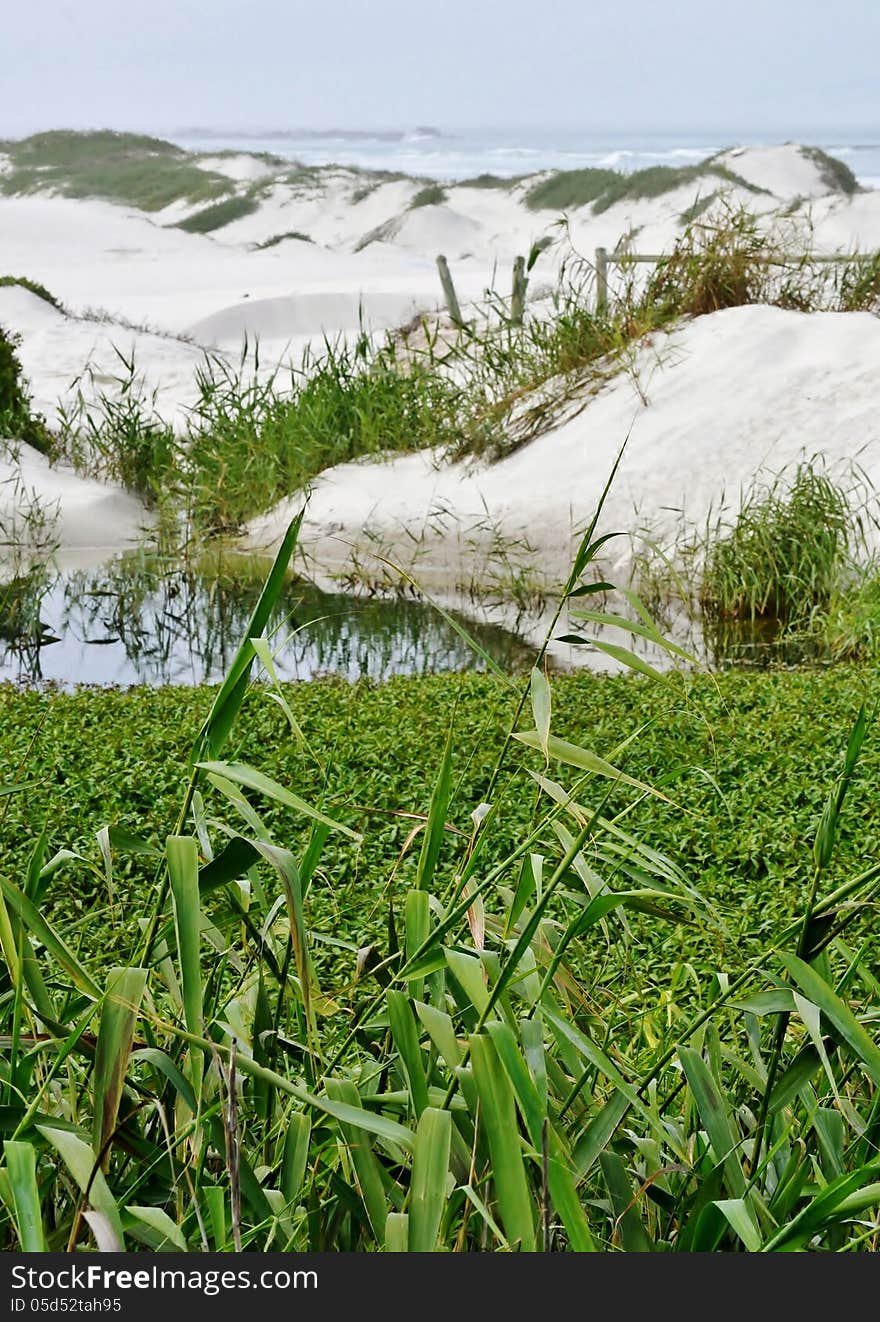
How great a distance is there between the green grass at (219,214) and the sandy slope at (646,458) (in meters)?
27.8

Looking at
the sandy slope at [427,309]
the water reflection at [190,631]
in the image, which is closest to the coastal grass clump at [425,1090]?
the sandy slope at [427,309]

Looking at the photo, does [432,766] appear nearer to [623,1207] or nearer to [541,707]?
[623,1207]

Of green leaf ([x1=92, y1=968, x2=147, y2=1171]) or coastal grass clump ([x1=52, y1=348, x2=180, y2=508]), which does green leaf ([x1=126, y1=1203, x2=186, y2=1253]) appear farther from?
coastal grass clump ([x1=52, y1=348, x2=180, y2=508])

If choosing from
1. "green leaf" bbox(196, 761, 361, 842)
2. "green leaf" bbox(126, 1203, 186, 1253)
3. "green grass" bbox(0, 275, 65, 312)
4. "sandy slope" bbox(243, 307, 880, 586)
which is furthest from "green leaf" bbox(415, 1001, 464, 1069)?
"green grass" bbox(0, 275, 65, 312)

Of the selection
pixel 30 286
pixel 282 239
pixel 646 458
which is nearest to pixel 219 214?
pixel 282 239

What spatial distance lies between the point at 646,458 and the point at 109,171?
34.0m

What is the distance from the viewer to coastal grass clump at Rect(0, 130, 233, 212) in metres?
37.4

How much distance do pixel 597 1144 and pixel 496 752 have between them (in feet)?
9.74

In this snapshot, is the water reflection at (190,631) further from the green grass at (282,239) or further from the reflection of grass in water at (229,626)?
the green grass at (282,239)

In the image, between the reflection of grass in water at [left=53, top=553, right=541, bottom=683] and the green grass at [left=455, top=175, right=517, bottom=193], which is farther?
the green grass at [left=455, top=175, right=517, bottom=193]

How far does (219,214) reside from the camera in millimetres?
36188

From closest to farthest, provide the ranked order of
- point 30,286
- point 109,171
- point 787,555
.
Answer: point 787,555
point 30,286
point 109,171

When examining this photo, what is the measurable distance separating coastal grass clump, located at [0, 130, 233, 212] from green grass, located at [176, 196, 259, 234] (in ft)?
1.57

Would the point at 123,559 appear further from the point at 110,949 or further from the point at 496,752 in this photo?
the point at 110,949
